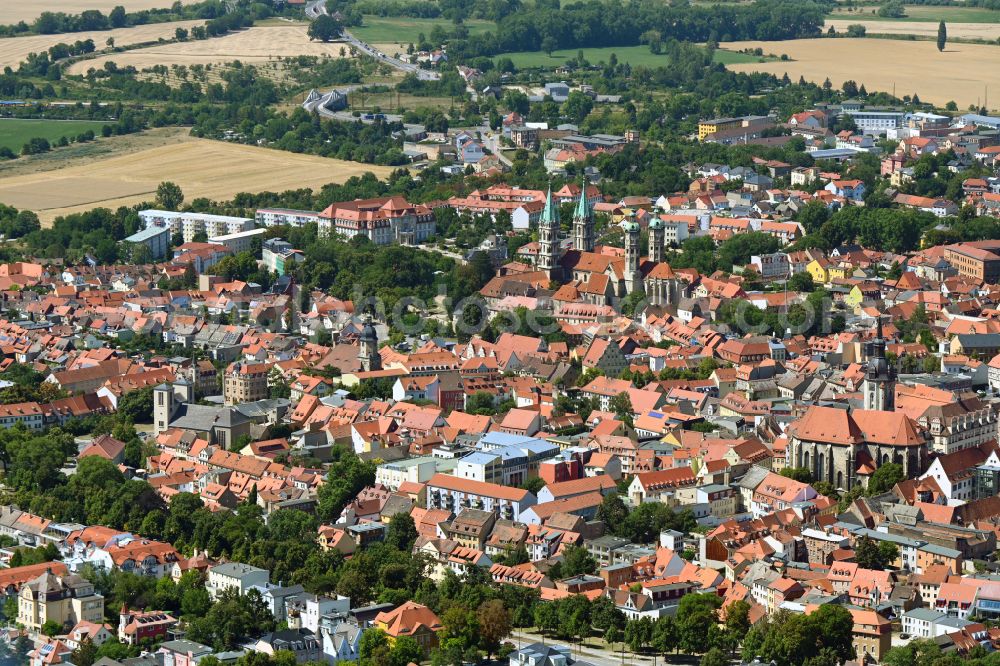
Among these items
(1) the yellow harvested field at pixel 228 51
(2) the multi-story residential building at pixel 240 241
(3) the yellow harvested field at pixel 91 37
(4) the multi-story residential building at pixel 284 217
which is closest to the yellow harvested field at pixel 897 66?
(1) the yellow harvested field at pixel 228 51

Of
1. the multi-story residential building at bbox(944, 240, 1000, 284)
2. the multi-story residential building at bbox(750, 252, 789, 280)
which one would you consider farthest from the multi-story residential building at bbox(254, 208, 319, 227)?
the multi-story residential building at bbox(944, 240, 1000, 284)

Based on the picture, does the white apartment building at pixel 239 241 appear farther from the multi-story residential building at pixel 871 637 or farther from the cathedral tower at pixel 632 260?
the multi-story residential building at pixel 871 637

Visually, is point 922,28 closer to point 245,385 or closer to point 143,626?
point 245,385

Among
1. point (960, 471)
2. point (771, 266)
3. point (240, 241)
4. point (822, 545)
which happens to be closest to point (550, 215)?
point (771, 266)

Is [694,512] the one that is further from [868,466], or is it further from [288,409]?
[288,409]

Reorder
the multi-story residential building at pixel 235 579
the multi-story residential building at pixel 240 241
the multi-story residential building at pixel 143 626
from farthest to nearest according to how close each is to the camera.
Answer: the multi-story residential building at pixel 240 241
the multi-story residential building at pixel 235 579
the multi-story residential building at pixel 143 626

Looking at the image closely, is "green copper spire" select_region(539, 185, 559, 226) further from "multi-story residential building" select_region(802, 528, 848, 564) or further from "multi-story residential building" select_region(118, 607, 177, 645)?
"multi-story residential building" select_region(118, 607, 177, 645)
